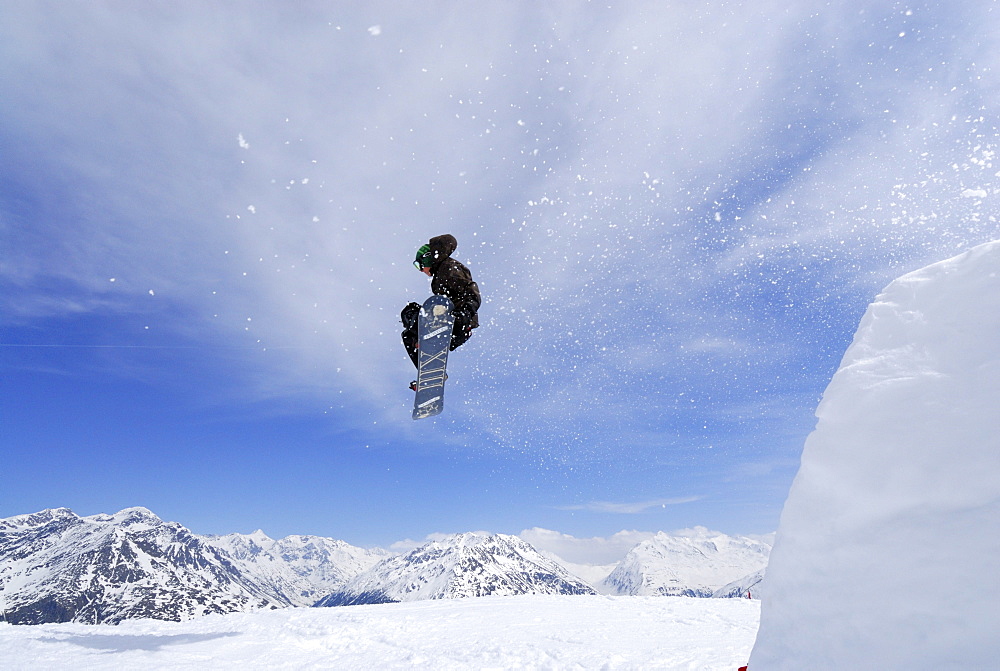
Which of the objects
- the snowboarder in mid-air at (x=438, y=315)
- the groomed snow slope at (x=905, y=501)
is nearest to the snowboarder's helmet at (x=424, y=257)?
the snowboarder in mid-air at (x=438, y=315)

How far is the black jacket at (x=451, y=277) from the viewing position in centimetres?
1020

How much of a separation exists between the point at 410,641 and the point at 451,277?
334 inches

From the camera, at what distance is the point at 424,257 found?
404 inches

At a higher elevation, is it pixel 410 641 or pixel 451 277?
pixel 451 277

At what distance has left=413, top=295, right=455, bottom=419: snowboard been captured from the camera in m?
10.6

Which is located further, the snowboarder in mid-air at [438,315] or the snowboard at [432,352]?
the snowboard at [432,352]

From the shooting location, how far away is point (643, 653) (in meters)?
9.94

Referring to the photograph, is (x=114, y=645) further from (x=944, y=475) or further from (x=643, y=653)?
(x=944, y=475)

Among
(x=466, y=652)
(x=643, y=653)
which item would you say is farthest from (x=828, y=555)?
(x=466, y=652)

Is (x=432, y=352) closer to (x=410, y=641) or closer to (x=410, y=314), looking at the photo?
(x=410, y=314)

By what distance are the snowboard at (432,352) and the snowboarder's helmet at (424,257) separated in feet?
2.31

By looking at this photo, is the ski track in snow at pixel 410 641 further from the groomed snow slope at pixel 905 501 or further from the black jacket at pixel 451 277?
the black jacket at pixel 451 277

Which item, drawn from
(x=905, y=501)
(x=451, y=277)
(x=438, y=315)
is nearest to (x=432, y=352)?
(x=438, y=315)

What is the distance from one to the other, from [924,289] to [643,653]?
9.18 m
